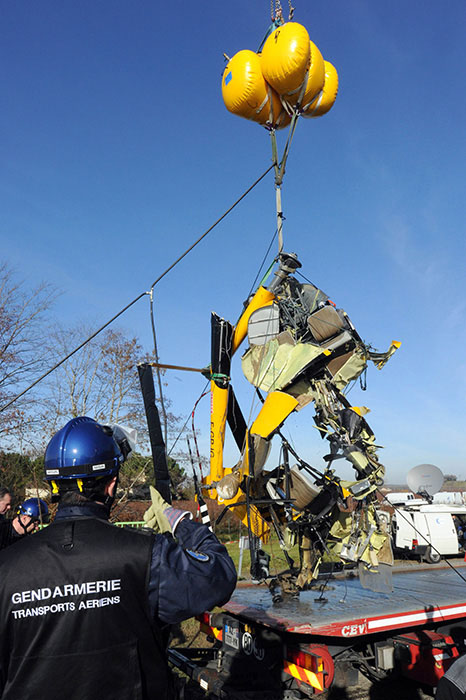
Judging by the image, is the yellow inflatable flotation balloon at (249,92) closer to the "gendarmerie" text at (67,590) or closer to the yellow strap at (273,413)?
the yellow strap at (273,413)

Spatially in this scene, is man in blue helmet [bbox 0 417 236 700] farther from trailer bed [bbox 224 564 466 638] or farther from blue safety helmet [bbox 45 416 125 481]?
trailer bed [bbox 224 564 466 638]

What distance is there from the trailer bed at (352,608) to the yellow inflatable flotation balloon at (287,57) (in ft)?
22.8

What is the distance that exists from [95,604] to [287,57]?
7200mm

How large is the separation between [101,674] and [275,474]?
5.61 meters

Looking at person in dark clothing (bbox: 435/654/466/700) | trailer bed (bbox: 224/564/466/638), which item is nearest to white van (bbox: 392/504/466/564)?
trailer bed (bbox: 224/564/466/638)

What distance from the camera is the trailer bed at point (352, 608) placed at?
5.03m

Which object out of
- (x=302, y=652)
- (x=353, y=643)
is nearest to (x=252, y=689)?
(x=302, y=652)

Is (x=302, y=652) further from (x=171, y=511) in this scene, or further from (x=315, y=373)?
(x=315, y=373)

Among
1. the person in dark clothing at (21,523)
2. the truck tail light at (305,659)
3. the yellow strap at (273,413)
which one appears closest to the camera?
the truck tail light at (305,659)

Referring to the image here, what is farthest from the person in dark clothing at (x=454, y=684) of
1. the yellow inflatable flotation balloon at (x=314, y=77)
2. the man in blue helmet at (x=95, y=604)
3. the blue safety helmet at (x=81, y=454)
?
the yellow inflatable flotation balloon at (x=314, y=77)

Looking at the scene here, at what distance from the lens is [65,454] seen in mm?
2539

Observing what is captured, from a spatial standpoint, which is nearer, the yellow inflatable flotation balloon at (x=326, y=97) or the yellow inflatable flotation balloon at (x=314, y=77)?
the yellow inflatable flotation balloon at (x=314, y=77)

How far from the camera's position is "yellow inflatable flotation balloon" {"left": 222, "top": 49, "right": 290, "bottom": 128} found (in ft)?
24.5

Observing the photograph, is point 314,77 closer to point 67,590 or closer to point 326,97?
point 326,97
